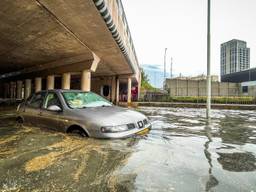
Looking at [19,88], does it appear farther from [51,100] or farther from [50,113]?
[50,113]

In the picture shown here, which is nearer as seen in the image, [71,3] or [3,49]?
[71,3]

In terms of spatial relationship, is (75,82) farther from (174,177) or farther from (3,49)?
(174,177)

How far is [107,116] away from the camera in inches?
203

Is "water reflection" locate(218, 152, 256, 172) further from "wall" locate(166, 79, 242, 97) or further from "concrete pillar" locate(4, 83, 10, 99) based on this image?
"concrete pillar" locate(4, 83, 10, 99)

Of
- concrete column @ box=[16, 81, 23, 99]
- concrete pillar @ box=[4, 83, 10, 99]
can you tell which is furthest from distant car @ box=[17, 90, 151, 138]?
concrete pillar @ box=[4, 83, 10, 99]

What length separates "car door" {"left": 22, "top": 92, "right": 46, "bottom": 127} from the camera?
6448 millimetres

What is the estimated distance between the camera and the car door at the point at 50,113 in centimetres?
570

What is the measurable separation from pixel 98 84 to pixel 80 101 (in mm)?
30420

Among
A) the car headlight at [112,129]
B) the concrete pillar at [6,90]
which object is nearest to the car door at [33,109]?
the car headlight at [112,129]

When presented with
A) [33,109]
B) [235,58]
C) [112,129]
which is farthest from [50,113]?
[235,58]

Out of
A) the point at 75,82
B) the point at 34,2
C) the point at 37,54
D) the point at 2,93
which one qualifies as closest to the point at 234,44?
the point at 75,82

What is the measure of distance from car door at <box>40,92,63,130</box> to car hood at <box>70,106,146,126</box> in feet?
2.34

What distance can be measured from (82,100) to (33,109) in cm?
161

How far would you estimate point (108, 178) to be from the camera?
319 centimetres
